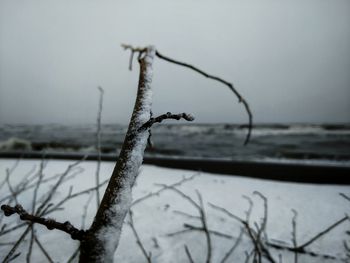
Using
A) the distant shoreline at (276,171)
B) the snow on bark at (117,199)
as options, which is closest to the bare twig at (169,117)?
the snow on bark at (117,199)

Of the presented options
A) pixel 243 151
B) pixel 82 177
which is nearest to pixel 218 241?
pixel 82 177

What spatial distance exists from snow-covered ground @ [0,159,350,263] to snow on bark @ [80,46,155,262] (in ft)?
4.77

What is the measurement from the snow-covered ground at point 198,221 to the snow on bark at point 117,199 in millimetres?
1453

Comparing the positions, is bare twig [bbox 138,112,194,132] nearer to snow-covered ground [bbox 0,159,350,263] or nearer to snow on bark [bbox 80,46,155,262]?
snow on bark [bbox 80,46,155,262]

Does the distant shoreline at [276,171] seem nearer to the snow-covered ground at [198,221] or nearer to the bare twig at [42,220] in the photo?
the snow-covered ground at [198,221]

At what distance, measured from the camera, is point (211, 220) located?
4.09 meters

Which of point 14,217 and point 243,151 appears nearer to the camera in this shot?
point 14,217

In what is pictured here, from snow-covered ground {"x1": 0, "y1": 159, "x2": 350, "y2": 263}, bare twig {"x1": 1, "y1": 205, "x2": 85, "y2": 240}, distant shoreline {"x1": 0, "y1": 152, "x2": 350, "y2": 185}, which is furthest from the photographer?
distant shoreline {"x1": 0, "y1": 152, "x2": 350, "y2": 185}

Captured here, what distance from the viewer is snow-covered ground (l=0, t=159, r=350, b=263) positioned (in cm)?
313

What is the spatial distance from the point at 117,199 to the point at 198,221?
12.1ft

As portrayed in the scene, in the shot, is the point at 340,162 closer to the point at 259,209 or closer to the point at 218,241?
the point at 259,209

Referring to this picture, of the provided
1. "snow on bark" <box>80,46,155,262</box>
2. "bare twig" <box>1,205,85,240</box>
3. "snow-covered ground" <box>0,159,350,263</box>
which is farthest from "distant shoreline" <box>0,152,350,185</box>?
"bare twig" <box>1,205,85,240</box>

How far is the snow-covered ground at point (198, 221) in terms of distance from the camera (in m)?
3.13

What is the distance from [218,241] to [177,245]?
1.77 ft
